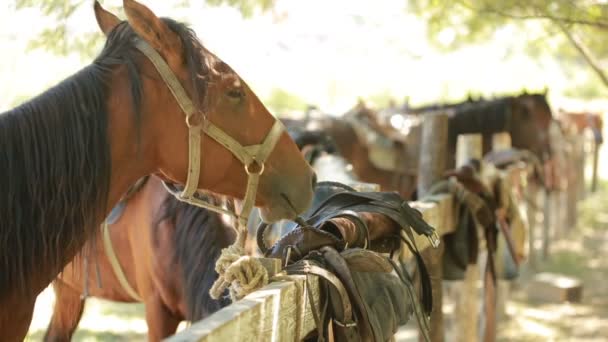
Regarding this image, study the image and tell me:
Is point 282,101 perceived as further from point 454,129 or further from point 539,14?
point 539,14

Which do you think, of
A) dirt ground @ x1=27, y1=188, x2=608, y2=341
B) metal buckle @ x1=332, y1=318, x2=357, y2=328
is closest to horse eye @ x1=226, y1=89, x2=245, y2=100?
metal buckle @ x1=332, y1=318, x2=357, y2=328

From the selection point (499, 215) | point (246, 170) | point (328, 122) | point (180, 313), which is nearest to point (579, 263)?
point (328, 122)

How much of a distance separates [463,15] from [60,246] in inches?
188

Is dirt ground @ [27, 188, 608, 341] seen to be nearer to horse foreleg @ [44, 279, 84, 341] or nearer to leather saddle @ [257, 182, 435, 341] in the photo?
horse foreleg @ [44, 279, 84, 341]

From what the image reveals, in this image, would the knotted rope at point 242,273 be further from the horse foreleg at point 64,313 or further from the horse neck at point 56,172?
the horse foreleg at point 64,313

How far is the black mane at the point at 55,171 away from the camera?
178 centimetres

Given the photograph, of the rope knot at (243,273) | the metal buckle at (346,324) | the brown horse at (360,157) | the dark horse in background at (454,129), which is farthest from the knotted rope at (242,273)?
the brown horse at (360,157)

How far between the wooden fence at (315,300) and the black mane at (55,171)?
577mm

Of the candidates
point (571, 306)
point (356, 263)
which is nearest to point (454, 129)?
point (571, 306)

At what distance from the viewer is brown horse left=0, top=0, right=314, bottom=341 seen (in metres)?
1.80

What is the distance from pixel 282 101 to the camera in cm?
1600

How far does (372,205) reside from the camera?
2471mm

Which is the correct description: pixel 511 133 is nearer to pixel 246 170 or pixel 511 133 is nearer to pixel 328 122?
pixel 328 122

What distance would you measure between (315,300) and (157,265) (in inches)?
53.8
